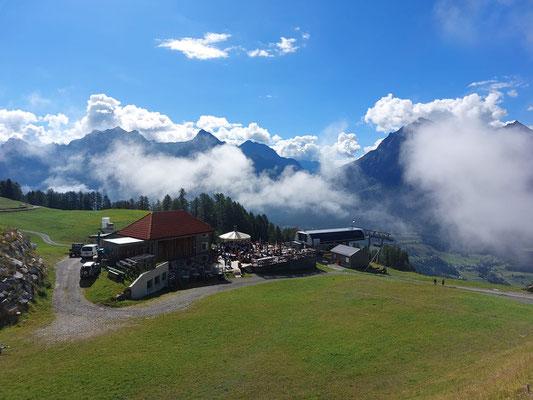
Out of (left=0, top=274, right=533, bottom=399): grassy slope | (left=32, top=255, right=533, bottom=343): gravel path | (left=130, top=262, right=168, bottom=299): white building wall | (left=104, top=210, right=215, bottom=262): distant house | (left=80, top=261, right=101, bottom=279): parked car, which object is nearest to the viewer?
(left=0, top=274, right=533, bottom=399): grassy slope

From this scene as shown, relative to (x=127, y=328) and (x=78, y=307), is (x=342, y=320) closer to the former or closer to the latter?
(x=127, y=328)

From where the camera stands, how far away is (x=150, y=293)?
34250 mm

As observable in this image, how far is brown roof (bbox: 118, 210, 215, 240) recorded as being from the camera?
4331cm

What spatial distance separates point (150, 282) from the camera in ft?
114

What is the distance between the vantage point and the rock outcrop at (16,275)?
24.0m

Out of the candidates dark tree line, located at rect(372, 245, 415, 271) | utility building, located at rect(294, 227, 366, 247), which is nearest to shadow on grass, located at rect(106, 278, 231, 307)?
utility building, located at rect(294, 227, 366, 247)

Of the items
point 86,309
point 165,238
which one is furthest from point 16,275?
point 165,238

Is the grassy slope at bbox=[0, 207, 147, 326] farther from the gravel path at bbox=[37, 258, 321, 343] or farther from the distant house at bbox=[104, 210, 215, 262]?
the distant house at bbox=[104, 210, 215, 262]

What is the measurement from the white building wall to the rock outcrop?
908cm

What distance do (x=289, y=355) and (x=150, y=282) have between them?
21.7 m

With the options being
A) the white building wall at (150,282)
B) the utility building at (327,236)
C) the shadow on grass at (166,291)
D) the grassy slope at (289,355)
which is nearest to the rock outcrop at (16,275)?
the grassy slope at (289,355)

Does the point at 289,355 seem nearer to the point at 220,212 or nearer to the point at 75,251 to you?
the point at 75,251

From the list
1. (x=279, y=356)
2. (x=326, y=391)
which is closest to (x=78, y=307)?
(x=279, y=356)

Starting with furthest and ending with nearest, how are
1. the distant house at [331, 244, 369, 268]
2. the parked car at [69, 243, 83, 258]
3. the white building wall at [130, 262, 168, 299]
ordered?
1. the distant house at [331, 244, 369, 268]
2. the parked car at [69, 243, 83, 258]
3. the white building wall at [130, 262, 168, 299]
